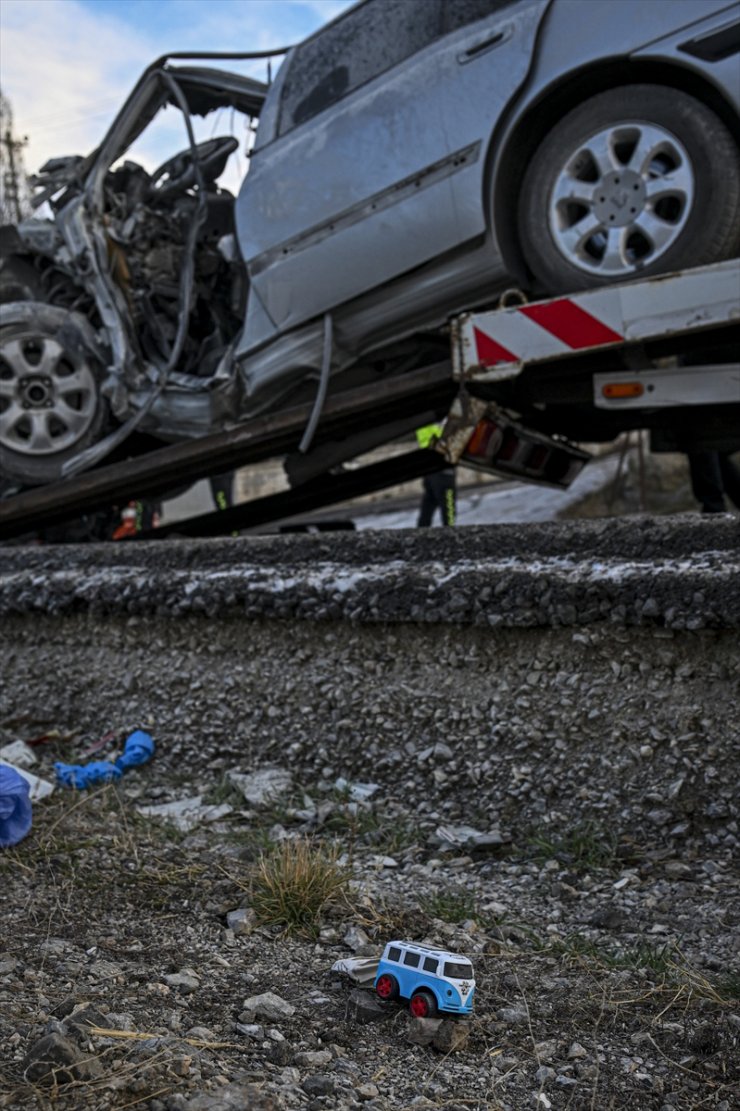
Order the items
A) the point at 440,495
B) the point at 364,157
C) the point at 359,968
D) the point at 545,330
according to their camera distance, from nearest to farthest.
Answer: the point at 359,968
the point at 545,330
the point at 364,157
the point at 440,495

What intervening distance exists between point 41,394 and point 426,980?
404 cm

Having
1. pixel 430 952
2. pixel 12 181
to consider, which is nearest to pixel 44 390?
pixel 430 952

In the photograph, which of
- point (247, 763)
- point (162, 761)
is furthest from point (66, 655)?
point (247, 763)

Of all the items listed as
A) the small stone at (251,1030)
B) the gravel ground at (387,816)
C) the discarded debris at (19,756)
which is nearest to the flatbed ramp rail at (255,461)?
the gravel ground at (387,816)

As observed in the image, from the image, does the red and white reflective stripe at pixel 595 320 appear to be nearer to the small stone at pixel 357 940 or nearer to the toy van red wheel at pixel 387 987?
the small stone at pixel 357 940

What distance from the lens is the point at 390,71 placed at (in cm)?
475

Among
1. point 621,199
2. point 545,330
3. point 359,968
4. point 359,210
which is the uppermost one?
point 359,210

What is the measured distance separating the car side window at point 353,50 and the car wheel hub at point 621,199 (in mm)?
958

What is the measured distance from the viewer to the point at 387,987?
2.12 meters

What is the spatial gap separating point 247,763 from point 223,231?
317cm

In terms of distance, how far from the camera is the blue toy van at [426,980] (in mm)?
2029

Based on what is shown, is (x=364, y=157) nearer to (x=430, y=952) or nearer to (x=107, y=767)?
(x=107, y=767)

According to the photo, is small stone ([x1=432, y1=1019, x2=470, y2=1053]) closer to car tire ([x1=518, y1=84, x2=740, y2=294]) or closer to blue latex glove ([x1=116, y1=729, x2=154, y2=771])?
blue latex glove ([x1=116, y1=729, x2=154, y2=771])

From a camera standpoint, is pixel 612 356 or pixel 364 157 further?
pixel 364 157
